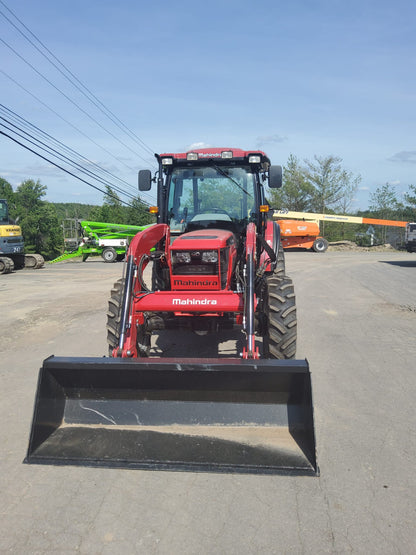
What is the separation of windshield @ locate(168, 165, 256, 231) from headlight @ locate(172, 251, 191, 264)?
112 centimetres

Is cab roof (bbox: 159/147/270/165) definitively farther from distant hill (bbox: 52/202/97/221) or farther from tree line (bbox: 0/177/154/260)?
distant hill (bbox: 52/202/97/221)

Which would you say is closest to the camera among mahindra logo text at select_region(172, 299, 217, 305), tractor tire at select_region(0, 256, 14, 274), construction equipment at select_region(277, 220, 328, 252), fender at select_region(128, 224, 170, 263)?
mahindra logo text at select_region(172, 299, 217, 305)

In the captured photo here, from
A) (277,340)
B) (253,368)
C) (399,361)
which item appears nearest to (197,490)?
(253,368)

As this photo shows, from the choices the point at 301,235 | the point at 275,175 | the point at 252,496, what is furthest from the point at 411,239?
the point at 252,496

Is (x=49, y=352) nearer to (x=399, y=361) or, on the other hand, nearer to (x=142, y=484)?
(x=142, y=484)

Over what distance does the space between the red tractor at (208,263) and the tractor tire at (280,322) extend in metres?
0.01

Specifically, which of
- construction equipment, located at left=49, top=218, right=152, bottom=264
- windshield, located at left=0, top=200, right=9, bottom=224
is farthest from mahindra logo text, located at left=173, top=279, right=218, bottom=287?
construction equipment, located at left=49, top=218, right=152, bottom=264

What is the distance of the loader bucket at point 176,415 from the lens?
3.41 meters

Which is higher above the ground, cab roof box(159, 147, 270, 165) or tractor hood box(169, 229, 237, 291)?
cab roof box(159, 147, 270, 165)

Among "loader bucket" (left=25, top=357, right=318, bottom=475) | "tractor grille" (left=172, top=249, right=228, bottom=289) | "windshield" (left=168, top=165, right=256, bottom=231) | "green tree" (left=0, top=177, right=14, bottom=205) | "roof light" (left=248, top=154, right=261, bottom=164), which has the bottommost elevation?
"loader bucket" (left=25, top=357, right=318, bottom=475)

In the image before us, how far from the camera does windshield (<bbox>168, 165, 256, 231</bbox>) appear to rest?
6.44 metres

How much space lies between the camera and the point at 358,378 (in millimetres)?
5516

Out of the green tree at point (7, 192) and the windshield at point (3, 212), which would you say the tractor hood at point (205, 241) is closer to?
the windshield at point (3, 212)

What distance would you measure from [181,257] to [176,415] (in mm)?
2075
